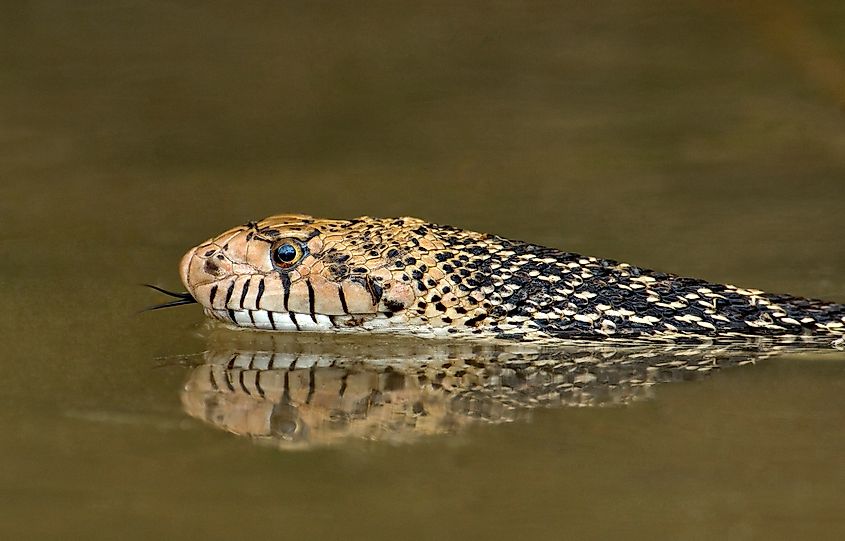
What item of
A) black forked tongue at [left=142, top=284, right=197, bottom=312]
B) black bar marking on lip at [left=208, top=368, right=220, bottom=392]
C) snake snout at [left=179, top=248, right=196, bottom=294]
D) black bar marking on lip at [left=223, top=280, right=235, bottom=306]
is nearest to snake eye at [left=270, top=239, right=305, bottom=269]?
black bar marking on lip at [left=223, top=280, right=235, bottom=306]

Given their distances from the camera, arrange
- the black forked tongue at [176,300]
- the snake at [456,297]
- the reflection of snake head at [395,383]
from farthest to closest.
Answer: the black forked tongue at [176,300], the snake at [456,297], the reflection of snake head at [395,383]

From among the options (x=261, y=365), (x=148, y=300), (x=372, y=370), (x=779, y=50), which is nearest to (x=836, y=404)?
(x=372, y=370)

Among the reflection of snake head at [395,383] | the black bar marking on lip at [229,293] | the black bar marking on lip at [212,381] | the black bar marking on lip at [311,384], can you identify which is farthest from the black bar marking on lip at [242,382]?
the black bar marking on lip at [229,293]

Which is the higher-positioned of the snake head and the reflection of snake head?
the snake head

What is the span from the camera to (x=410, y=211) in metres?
12.6

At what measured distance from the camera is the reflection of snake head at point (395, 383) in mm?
8312

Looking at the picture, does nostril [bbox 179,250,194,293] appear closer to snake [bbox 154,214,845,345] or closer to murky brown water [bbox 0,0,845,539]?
snake [bbox 154,214,845,345]

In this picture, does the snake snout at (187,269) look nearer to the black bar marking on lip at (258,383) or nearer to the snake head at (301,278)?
the snake head at (301,278)

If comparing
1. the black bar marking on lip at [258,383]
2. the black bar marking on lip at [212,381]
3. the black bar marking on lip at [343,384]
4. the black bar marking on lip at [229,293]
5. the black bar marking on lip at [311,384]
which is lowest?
the black bar marking on lip at [212,381]

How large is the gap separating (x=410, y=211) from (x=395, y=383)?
3.69m

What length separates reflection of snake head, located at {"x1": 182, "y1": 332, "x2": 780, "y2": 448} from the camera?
8312mm

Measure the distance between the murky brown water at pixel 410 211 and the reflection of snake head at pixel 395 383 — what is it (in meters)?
0.05

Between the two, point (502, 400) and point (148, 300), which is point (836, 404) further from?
point (148, 300)

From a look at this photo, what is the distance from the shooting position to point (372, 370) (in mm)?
9273
